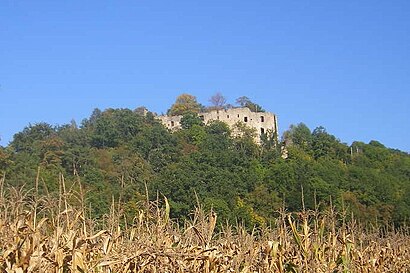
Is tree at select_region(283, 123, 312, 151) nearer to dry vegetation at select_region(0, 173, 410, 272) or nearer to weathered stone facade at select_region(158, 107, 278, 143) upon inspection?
weathered stone facade at select_region(158, 107, 278, 143)

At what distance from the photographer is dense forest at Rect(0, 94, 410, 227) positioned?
43.4 m

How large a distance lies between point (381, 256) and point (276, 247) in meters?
5.53

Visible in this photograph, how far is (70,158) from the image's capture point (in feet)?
162

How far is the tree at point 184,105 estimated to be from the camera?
301 ft

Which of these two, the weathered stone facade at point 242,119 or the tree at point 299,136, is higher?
the weathered stone facade at point 242,119

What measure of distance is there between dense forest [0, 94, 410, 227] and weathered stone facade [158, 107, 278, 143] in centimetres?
197

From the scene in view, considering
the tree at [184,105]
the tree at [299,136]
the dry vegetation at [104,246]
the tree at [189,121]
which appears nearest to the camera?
the dry vegetation at [104,246]

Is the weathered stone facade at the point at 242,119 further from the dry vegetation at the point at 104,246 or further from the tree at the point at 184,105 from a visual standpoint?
the dry vegetation at the point at 104,246

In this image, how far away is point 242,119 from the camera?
8056 centimetres

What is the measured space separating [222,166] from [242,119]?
Result: 79.8 ft

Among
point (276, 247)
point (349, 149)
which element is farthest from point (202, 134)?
point (276, 247)

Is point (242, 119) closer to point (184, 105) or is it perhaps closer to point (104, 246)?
point (184, 105)

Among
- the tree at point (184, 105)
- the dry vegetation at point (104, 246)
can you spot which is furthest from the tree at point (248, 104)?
the dry vegetation at point (104, 246)

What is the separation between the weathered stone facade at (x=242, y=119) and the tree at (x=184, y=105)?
328 inches
